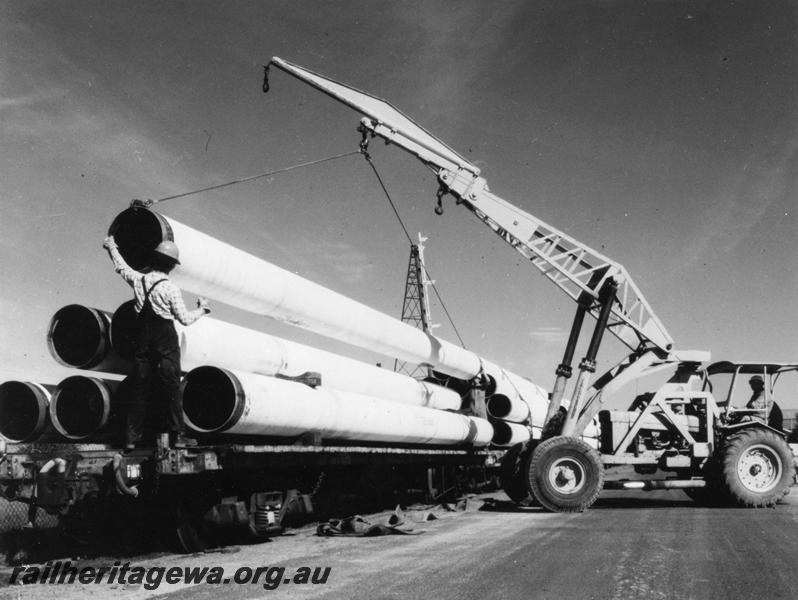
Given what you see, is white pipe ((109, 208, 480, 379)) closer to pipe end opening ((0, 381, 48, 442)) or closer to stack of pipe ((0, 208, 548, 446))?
stack of pipe ((0, 208, 548, 446))

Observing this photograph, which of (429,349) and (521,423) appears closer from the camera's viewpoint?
(429,349)

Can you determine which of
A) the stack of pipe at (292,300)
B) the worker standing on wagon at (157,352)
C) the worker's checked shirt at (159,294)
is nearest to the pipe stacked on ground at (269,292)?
the stack of pipe at (292,300)

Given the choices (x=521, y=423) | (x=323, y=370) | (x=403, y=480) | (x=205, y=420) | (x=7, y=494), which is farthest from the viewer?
(x=521, y=423)

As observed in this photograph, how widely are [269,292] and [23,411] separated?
3149 mm

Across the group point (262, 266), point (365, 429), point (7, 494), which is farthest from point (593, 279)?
point (7, 494)

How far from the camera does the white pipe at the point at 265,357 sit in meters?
8.16

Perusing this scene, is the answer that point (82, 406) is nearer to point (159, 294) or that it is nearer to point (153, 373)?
point (153, 373)

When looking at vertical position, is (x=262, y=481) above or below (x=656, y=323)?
below

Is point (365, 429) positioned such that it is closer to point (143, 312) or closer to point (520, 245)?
point (143, 312)

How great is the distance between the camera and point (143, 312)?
751cm

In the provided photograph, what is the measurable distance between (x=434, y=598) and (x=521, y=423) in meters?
12.0

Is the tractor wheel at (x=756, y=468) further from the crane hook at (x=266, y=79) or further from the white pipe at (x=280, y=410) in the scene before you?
the crane hook at (x=266, y=79)

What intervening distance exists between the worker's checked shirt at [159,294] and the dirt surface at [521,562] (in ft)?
8.02

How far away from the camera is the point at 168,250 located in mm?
7711
